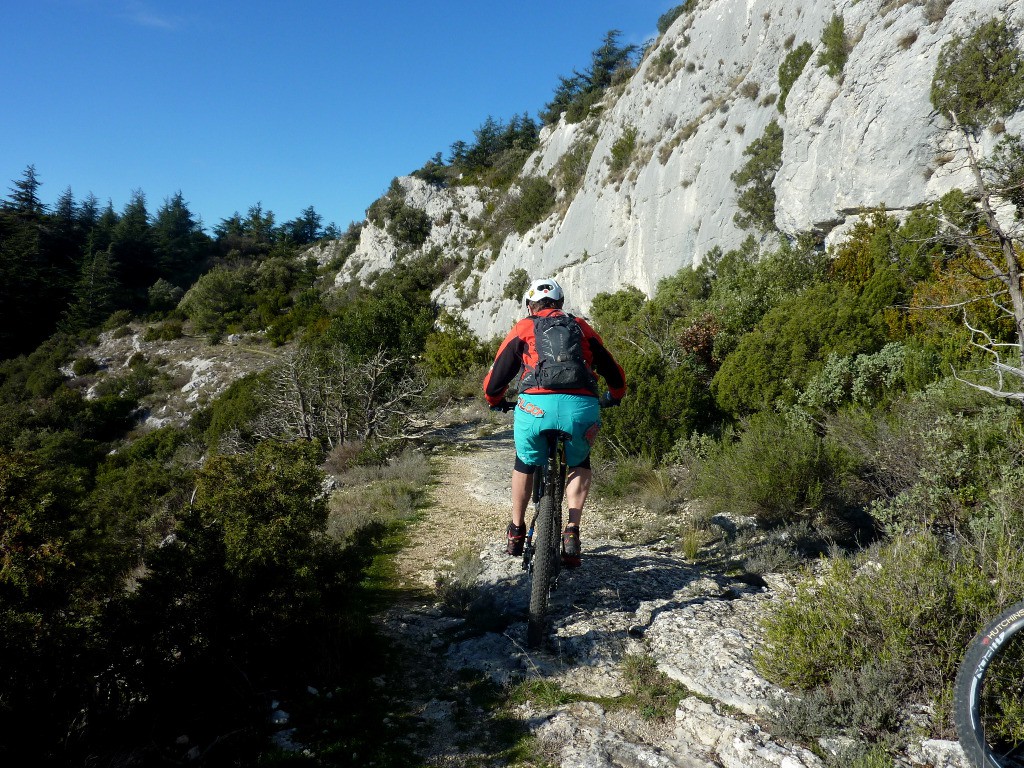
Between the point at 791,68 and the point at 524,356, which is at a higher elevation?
the point at 791,68

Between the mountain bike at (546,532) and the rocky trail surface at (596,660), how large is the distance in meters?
0.19

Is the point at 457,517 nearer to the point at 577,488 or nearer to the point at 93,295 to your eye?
the point at 577,488

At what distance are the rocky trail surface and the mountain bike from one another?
0.62ft

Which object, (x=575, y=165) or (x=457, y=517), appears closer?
(x=457, y=517)

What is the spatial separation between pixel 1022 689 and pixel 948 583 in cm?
44

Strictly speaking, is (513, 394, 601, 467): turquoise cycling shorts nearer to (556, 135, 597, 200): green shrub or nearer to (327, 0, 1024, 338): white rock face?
(327, 0, 1024, 338): white rock face

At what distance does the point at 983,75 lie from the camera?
393 inches

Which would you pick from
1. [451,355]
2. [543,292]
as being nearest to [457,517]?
[543,292]

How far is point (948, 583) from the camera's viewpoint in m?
2.50

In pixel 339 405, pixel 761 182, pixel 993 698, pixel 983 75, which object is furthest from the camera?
pixel 761 182

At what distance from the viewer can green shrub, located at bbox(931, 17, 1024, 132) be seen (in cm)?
952

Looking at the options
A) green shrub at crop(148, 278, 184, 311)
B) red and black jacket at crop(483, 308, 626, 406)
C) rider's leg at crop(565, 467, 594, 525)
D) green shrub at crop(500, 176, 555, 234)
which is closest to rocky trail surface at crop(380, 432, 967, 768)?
rider's leg at crop(565, 467, 594, 525)

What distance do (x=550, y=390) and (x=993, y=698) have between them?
2.27m

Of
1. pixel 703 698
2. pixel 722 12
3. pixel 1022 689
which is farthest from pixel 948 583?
pixel 722 12
